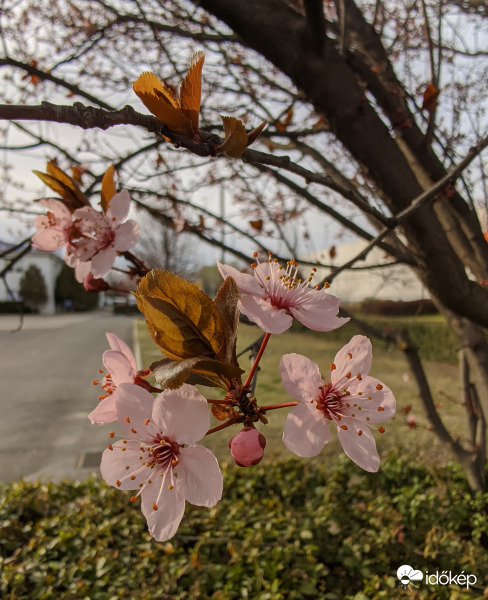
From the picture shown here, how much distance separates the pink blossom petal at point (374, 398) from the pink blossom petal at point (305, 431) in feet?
0.32

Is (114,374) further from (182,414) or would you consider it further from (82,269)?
(82,269)

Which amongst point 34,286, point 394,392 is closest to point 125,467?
point 394,392

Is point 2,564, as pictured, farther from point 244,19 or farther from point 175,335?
point 244,19

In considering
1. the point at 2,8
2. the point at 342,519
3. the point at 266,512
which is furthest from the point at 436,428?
the point at 2,8

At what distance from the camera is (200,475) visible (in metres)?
0.59

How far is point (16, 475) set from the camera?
446cm

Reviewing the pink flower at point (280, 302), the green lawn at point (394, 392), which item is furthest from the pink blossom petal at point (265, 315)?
the green lawn at point (394, 392)

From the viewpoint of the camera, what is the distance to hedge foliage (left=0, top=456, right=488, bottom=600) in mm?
2064

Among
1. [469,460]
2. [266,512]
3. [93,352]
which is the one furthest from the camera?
[93,352]

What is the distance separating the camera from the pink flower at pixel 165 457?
55 centimetres

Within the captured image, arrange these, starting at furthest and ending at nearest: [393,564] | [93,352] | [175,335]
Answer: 1. [93,352]
2. [393,564]
3. [175,335]

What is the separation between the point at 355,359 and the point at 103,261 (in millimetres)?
569

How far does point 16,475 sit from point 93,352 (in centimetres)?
776
